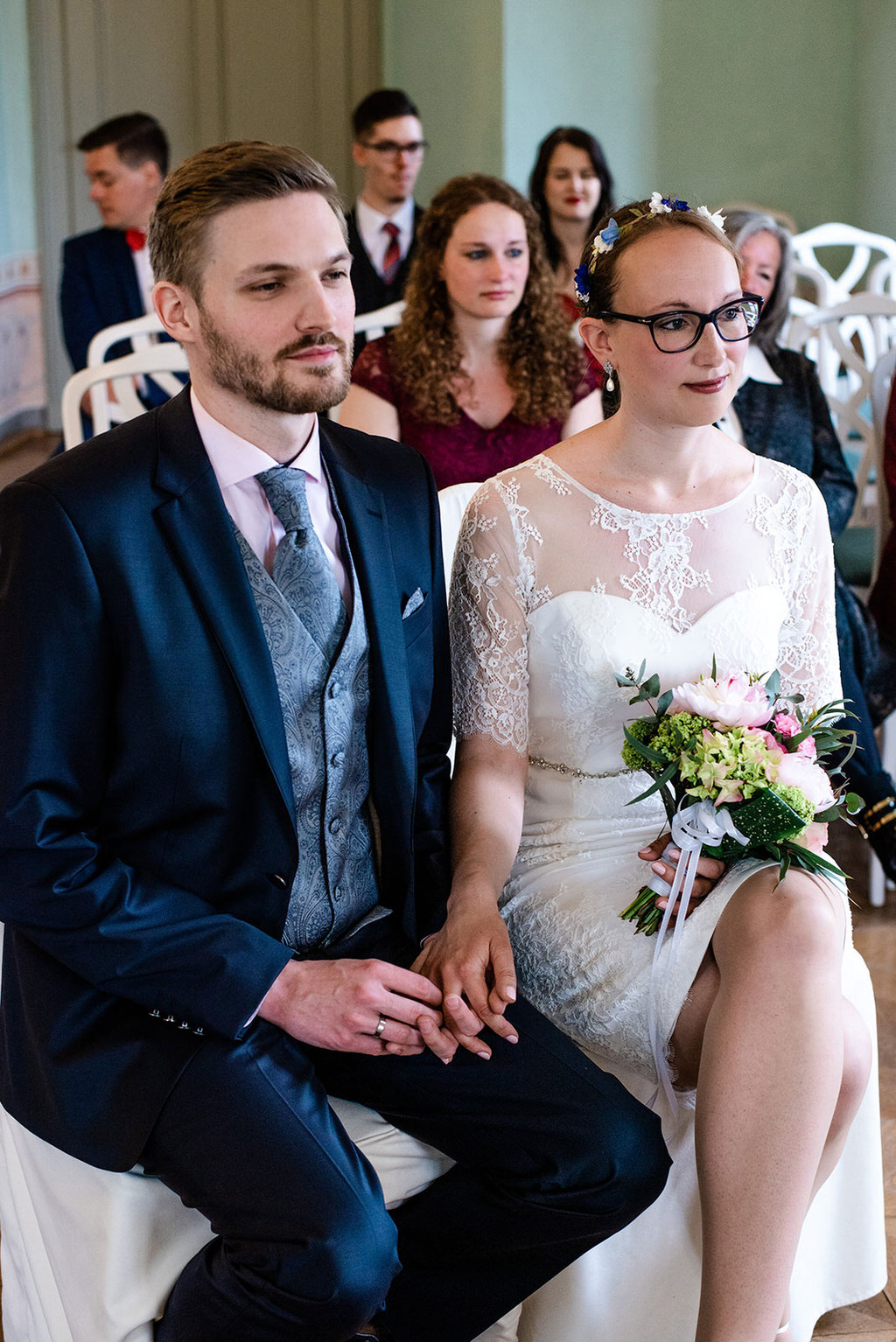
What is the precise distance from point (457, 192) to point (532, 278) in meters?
0.26

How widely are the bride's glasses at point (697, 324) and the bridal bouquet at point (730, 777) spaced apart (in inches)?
17.4

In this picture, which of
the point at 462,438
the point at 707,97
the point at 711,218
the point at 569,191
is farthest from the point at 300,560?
the point at 707,97

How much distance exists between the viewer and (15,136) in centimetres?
651

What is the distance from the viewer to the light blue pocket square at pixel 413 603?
1.74 m

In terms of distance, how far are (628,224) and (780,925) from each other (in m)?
0.95

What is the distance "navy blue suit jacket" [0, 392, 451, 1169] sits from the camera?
1.45 metres

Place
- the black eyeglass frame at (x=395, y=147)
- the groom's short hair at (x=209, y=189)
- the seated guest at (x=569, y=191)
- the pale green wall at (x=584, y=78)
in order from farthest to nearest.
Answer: the pale green wall at (x=584, y=78)
the black eyeglass frame at (x=395, y=147)
the seated guest at (x=569, y=191)
the groom's short hair at (x=209, y=189)

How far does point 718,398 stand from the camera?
184 centimetres

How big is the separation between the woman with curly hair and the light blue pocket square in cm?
147

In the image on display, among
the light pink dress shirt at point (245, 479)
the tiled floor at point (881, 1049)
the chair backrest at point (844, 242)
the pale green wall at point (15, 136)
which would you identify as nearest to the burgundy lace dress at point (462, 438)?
the tiled floor at point (881, 1049)

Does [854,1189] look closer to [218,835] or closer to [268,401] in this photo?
[218,835]

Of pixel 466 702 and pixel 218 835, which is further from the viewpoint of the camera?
pixel 466 702

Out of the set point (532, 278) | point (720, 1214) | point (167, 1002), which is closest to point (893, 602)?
point (532, 278)

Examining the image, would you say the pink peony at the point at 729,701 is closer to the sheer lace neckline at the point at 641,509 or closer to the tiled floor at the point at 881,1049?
the sheer lace neckline at the point at 641,509
